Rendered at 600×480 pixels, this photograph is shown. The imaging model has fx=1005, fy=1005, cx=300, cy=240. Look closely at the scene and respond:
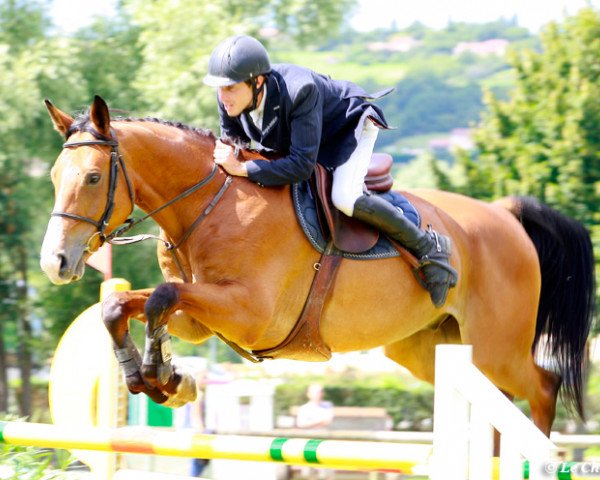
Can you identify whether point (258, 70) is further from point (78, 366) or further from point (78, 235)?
point (78, 366)

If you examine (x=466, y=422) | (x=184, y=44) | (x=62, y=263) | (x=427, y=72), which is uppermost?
(x=427, y=72)

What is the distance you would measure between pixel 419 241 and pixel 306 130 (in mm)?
873

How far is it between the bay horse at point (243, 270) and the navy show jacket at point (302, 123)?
15cm

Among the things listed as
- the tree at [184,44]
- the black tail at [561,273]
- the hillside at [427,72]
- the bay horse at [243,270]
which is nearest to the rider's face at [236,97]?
the bay horse at [243,270]

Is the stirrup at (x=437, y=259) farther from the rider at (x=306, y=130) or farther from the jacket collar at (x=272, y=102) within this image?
the jacket collar at (x=272, y=102)

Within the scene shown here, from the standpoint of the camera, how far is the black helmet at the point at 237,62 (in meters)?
4.37

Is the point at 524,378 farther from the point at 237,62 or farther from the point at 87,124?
the point at 87,124

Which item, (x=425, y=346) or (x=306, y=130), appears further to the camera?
(x=425, y=346)

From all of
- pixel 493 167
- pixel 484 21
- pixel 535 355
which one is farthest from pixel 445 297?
pixel 484 21

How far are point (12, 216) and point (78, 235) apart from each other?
1142 cm

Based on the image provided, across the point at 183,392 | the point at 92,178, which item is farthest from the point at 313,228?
the point at 92,178

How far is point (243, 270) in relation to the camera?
4.45 m

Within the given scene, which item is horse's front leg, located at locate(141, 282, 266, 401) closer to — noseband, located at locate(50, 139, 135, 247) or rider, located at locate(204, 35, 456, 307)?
noseband, located at locate(50, 139, 135, 247)

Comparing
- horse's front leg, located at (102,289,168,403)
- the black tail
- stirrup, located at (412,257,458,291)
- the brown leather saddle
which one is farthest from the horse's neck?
the black tail
